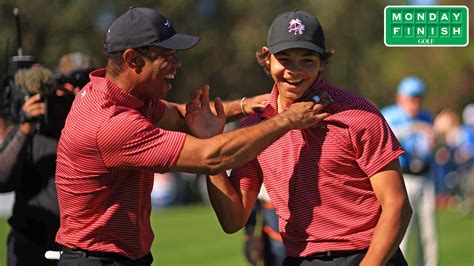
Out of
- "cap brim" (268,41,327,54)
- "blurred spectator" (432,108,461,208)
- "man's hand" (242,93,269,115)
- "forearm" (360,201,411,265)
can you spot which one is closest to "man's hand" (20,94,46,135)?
"man's hand" (242,93,269,115)

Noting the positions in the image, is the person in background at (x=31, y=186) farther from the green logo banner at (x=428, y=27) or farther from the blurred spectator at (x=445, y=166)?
the blurred spectator at (x=445, y=166)

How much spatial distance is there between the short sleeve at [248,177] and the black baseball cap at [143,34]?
715 millimetres

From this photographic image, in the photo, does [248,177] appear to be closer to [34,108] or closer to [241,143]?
[241,143]

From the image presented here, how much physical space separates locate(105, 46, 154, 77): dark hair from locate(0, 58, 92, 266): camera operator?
1450mm

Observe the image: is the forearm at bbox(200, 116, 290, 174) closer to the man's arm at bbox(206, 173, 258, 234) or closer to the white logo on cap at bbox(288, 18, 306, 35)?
the man's arm at bbox(206, 173, 258, 234)

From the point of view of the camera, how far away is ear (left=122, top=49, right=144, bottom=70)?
5.39m

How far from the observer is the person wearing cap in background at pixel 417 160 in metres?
11.4

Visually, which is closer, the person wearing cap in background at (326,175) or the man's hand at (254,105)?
the person wearing cap in background at (326,175)

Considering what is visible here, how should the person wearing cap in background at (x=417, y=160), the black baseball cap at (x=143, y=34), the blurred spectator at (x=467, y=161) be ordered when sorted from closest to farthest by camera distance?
the black baseball cap at (x=143, y=34)
the person wearing cap in background at (x=417, y=160)
the blurred spectator at (x=467, y=161)

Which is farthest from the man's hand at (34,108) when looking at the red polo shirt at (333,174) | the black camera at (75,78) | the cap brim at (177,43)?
the red polo shirt at (333,174)

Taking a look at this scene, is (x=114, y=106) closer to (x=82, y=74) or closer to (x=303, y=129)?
(x=303, y=129)

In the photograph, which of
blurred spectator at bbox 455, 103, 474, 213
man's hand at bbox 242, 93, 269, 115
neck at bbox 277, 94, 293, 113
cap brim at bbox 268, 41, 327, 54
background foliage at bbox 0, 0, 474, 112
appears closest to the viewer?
cap brim at bbox 268, 41, 327, 54

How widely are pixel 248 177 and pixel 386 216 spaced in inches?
33.7

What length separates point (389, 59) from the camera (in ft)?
A: 142
